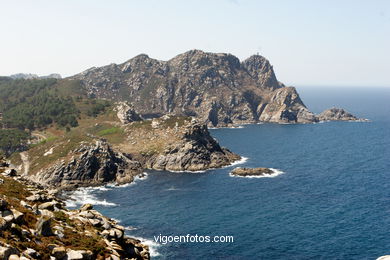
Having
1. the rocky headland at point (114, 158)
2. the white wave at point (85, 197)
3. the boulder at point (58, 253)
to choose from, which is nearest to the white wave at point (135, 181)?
the rocky headland at point (114, 158)

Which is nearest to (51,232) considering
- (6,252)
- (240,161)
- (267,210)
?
(6,252)

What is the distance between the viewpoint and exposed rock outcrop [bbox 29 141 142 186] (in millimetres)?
153250

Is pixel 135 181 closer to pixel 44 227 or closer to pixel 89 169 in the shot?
pixel 89 169

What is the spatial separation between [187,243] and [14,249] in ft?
205

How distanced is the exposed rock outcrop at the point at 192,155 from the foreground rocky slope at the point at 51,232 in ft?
384

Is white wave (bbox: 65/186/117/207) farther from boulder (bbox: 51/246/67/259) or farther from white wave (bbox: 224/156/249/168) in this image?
boulder (bbox: 51/246/67/259)

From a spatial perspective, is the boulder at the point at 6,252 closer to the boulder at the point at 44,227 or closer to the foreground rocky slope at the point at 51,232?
the foreground rocky slope at the point at 51,232

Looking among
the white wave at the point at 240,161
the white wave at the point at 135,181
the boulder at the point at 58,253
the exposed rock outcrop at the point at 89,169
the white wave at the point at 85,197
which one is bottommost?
the white wave at the point at 85,197

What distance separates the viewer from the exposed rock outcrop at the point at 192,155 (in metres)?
177

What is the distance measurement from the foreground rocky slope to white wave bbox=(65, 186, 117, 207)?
67.5m

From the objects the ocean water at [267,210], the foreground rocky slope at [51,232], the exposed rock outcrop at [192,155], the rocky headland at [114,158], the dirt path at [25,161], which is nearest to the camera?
the foreground rocky slope at [51,232]

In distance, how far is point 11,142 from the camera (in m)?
188

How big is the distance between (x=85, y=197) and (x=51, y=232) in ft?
308

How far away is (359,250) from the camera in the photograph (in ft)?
291
